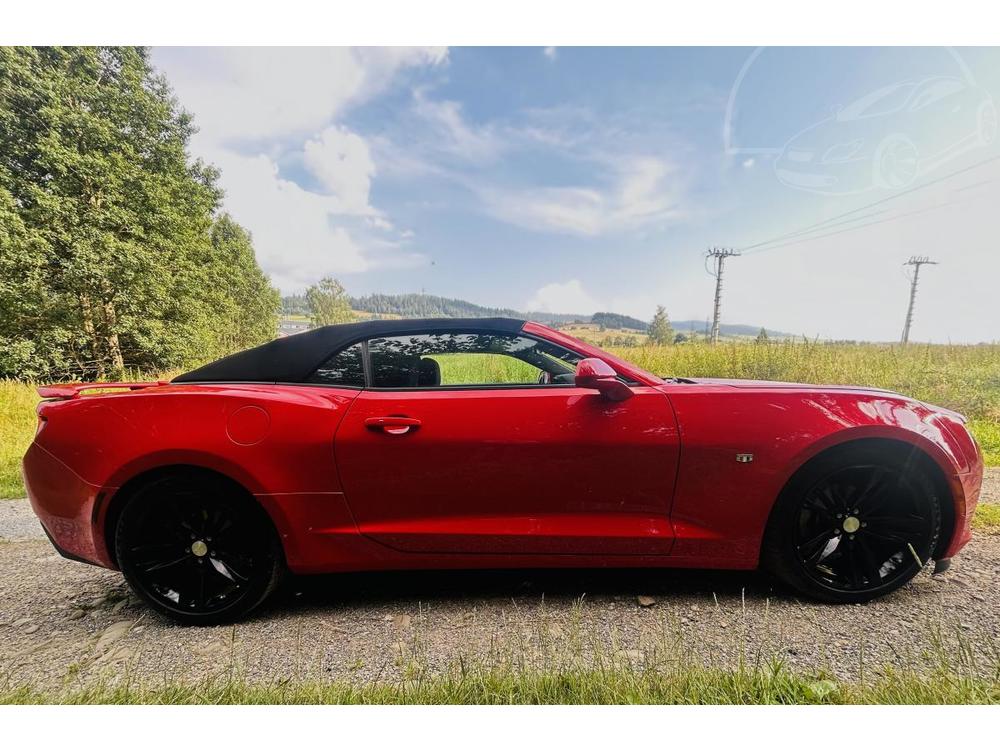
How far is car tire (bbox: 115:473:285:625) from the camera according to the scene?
5.35 feet

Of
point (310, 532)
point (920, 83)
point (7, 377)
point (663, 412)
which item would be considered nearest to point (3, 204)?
point (7, 377)

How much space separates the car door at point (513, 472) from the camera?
5.20 ft

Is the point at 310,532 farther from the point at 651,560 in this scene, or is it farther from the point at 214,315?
the point at 214,315

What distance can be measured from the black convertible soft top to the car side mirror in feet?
1.44

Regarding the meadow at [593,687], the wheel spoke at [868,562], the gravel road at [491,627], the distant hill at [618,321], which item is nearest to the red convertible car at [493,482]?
the wheel spoke at [868,562]

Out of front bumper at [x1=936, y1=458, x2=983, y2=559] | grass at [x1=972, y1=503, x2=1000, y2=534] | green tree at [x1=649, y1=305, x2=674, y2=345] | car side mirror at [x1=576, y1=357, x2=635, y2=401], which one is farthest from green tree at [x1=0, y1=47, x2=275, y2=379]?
grass at [x1=972, y1=503, x2=1000, y2=534]

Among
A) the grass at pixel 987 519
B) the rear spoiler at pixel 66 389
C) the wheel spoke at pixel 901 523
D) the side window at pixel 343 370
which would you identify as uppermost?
the side window at pixel 343 370

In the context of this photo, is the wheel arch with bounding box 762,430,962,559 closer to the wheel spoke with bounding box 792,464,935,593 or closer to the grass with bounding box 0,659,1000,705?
the wheel spoke with bounding box 792,464,935,593

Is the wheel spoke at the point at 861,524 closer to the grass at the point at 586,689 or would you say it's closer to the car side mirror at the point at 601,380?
the grass at the point at 586,689

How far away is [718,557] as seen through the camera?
1.64m

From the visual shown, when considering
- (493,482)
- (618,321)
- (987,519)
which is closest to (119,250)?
(493,482)

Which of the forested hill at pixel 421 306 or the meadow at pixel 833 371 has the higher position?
the forested hill at pixel 421 306

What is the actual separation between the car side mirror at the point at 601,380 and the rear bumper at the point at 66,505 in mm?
2113

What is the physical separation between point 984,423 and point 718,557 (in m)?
4.53
